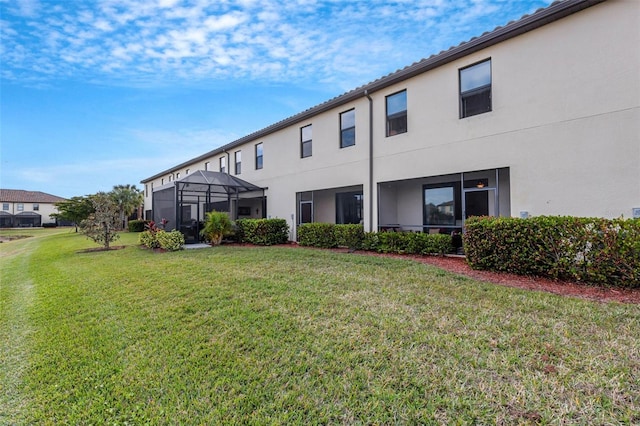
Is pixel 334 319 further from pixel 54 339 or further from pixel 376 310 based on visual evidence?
pixel 54 339

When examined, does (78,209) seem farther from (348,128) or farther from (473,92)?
(473,92)

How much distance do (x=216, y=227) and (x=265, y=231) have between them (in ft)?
7.16

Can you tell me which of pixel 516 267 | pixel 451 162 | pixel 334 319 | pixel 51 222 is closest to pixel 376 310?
pixel 334 319

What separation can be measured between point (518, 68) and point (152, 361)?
9651mm

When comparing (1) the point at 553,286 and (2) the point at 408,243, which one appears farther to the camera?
(2) the point at 408,243

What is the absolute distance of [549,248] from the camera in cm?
569

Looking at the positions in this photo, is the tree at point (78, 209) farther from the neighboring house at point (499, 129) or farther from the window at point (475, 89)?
the window at point (475, 89)

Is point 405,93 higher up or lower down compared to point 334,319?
higher up

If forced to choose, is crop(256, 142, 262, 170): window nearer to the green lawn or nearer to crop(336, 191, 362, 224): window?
crop(336, 191, 362, 224): window

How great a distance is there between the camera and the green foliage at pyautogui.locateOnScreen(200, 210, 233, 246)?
12852mm

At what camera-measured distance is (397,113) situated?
10.0 meters

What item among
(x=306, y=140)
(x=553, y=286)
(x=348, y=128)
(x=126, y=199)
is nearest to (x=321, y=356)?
(x=553, y=286)

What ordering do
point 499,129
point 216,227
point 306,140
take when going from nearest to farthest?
point 499,129 < point 216,227 < point 306,140

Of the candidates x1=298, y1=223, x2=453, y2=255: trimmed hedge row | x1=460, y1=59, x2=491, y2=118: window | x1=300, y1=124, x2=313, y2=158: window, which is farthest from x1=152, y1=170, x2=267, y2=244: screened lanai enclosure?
x1=460, y1=59, x2=491, y2=118: window
